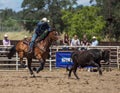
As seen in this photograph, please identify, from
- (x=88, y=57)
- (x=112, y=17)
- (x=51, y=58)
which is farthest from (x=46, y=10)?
(x=88, y=57)

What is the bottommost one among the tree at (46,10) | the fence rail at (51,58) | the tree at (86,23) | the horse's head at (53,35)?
the fence rail at (51,58)

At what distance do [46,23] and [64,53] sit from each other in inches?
219

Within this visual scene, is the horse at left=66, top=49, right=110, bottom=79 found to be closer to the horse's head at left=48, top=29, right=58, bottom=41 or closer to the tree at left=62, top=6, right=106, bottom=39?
the horse's head at left=48, top=29, right=58, bottom=41

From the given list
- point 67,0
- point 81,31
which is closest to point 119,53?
point 81,31

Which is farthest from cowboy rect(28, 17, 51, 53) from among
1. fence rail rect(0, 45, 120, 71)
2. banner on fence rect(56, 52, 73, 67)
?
fence rail rect(0, 45, 120, 71)

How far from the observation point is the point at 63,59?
2233 centimetres

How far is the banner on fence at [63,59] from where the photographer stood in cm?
2227

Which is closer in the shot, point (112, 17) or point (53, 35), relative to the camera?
point (53, 35)

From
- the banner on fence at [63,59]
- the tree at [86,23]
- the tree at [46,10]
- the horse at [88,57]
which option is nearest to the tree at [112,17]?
the tree at [86,23]

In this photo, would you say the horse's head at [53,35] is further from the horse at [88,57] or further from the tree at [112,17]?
the tree at [112,17]

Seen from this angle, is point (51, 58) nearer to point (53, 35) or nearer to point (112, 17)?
point (53, 35)

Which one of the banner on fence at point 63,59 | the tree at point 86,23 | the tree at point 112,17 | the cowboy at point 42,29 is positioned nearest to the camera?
the cowboy at point 42,29

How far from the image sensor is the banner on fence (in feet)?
73.0

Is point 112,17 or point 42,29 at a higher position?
point 112,17
